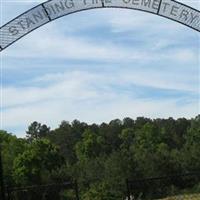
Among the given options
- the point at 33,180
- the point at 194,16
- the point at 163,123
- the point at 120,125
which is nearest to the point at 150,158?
the point at 33,180

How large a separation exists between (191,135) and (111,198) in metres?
38.8

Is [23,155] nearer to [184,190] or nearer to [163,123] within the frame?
[184,190]

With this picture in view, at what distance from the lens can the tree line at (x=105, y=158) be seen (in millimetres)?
38688

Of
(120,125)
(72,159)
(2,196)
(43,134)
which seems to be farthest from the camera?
(43,134)

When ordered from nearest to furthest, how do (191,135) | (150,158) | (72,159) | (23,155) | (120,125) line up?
(150,158) < (23,155) < (191,135) < (72,159) < (120,125)

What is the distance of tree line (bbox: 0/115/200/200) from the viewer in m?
38.7

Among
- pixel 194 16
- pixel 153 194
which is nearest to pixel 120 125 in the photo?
pixel 153 194

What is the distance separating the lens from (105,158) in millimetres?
49844

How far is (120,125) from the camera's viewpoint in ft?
342

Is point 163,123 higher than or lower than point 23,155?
higher

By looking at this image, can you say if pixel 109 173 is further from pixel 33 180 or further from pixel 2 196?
pixel 2 196

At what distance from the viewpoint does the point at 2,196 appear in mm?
8648

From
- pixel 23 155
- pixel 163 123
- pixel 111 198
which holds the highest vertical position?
pixel 163 123

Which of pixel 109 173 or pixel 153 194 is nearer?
pixel 153 194
